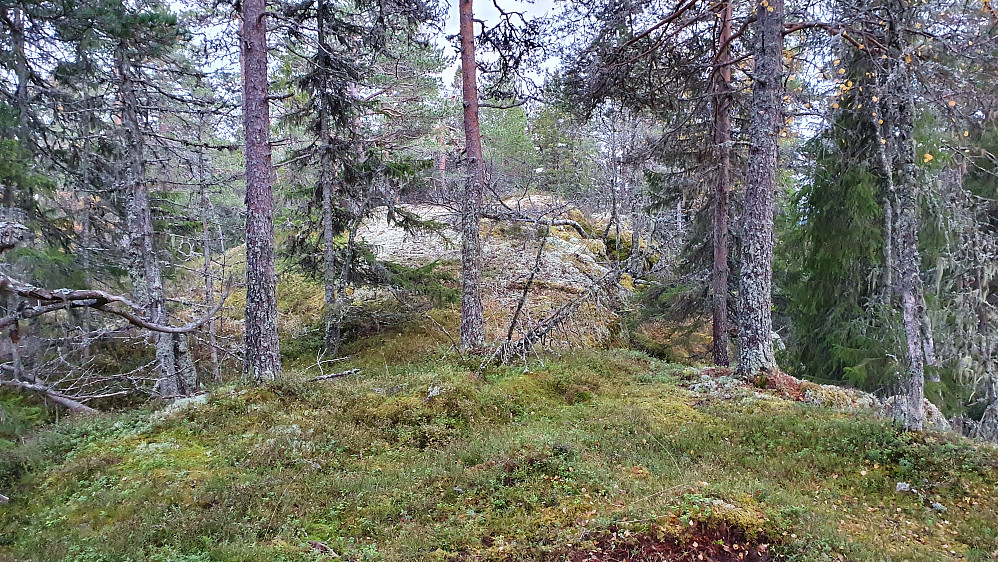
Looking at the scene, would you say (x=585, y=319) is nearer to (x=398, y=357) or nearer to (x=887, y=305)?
(x=398, y=357)

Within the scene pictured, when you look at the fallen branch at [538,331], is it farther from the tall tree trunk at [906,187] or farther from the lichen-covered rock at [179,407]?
the tall tree trunk at [906,187]

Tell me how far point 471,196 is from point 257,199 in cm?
419

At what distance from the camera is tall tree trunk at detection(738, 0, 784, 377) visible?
27.5ft

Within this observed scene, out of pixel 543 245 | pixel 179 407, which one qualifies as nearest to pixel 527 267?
pixel 543 245

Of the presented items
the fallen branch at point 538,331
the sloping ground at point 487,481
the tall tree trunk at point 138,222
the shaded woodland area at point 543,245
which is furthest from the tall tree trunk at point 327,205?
the fallen branch at point 538,331

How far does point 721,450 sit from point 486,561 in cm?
377

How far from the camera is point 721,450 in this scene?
6.36 meters

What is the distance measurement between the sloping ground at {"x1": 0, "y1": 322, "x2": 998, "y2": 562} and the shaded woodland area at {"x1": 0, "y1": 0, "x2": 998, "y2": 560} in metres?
0.07

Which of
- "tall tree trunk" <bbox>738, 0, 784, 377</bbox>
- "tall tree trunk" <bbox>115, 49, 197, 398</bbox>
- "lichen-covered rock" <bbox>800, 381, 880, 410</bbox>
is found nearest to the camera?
"lichen-covered rock" <bbox>800, 381, 880, 410</bbox>

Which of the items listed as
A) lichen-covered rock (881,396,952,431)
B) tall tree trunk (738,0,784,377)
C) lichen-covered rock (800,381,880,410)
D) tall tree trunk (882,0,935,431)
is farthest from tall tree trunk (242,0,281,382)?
lichen-covered rock (881,396,952,431)

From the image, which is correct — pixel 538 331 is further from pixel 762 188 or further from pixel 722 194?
pixel 722 194

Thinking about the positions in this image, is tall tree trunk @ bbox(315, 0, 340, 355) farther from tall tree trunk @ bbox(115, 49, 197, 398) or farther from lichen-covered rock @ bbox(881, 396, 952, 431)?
lichen-covered rock @ bbox(881, 396, 952, 431)

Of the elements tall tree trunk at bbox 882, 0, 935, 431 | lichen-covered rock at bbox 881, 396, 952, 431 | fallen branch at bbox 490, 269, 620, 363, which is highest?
tall tree trunk at bbox 882, 0, 935, 431

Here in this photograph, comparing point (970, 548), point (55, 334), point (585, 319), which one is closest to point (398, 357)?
point (585, 319)
